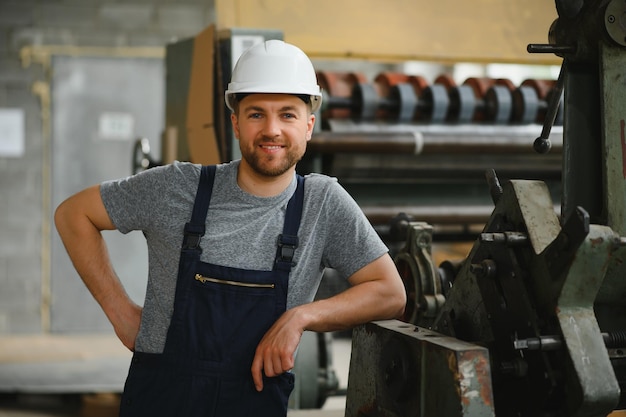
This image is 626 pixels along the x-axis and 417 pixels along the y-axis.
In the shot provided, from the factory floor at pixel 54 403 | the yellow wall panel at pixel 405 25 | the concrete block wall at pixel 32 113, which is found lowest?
the factory floor at pixel 54 403

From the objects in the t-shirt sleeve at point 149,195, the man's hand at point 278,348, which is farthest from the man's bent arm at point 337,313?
the t-shirt sleeve at point 149,195

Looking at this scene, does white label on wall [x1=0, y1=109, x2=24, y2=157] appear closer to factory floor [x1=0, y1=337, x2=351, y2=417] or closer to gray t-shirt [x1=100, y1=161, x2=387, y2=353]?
factory floor [x1=0, y1=337, x2=351, y2=417]

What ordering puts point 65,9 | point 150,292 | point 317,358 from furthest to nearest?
point 65,9 → point 317,358 → point 150,292

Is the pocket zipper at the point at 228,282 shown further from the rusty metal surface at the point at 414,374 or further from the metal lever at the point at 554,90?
the metal lever at the point at 554,90

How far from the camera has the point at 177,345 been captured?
5.42ft

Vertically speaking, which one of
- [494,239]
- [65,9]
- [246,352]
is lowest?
[246,352]

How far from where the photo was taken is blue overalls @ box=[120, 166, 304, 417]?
64.3 inches

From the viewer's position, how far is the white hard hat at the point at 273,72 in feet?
5.52

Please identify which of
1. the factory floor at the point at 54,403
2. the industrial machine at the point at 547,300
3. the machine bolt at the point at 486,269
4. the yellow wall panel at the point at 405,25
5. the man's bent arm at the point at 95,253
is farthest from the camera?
the factory floor at the point at 54,403

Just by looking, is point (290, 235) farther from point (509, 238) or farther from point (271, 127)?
point (509, 238)

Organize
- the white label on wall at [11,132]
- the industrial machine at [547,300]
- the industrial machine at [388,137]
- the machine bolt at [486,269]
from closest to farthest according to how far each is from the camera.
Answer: the industrial machine at [547,300] < the machine bolt at [486,269] < the industrial machine at [388,137] < the white label on wall at [11,132]

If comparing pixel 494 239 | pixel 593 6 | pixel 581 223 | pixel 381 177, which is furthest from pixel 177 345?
pixel 381 177

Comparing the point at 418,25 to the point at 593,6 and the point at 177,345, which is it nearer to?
the point at 593,6

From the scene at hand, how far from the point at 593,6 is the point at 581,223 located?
1.46 ft
